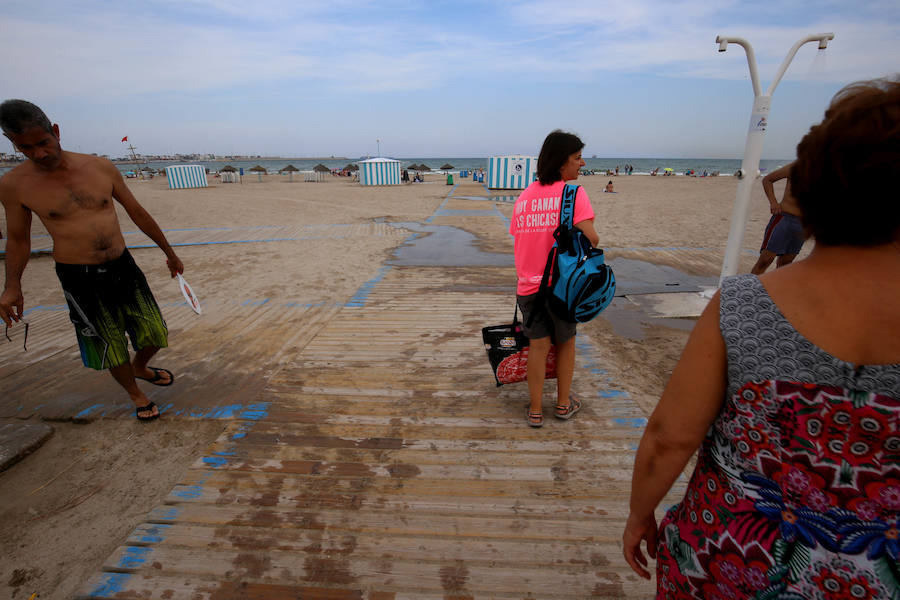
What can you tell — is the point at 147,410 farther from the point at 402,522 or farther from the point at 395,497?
the point at 402,522

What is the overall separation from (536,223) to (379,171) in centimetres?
2835

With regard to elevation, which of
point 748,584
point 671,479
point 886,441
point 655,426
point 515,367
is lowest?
point 515,367

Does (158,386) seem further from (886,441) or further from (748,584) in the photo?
(886,441)

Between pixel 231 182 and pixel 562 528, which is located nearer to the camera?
pixel 562 528

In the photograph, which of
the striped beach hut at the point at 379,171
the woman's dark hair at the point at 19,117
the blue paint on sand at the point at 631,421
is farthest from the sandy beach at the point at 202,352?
the striped beach hut at the point at 379,171

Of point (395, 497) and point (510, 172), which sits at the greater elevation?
point (510, 172)

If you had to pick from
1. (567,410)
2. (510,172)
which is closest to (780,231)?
(567,410)

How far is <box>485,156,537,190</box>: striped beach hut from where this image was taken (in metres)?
22.9

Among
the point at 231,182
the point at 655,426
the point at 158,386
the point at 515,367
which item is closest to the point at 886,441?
the point at 655,426

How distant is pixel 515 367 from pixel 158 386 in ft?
10.2

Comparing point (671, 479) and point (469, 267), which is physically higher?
point (671, 479)

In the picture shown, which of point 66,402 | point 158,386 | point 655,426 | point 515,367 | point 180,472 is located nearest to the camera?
point 655,426

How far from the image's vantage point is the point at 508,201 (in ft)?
57.4

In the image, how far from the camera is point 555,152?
2.32 meters
